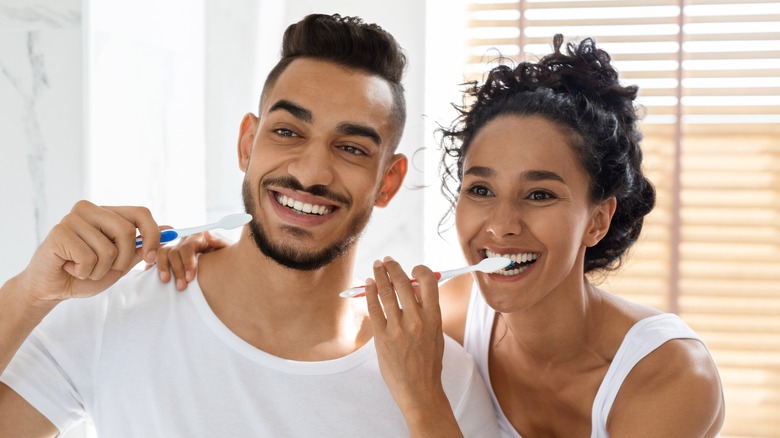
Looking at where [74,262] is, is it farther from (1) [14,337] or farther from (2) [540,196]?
(2) [540,196]

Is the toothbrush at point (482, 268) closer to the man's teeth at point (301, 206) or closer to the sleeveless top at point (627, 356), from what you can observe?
the man's teeth at point (301, 206)

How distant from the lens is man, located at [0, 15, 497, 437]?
1.12 metres

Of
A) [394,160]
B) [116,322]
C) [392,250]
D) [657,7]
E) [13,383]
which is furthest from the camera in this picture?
[657,7]

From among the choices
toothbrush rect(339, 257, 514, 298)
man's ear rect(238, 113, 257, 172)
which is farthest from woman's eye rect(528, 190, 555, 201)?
man's ear rect(238, 113, 257, 172)

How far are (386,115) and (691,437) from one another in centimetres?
64

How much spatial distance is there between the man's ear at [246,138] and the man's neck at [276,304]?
14 centimetres

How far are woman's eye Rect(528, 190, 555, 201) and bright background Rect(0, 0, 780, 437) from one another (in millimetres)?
571

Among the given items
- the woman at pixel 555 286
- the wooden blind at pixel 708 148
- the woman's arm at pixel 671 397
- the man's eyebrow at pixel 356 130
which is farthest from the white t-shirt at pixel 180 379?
the wooden blind at pixel 708 148

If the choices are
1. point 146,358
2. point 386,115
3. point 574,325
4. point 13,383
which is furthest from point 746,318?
point 13,383

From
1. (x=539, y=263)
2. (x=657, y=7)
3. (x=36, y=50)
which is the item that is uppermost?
(x=657, y=7)

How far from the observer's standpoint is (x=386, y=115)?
125 centimetres

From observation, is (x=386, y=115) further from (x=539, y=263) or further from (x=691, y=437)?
(x=691, y=437)

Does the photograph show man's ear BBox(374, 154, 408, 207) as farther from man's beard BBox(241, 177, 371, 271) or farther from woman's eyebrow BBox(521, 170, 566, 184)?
woman's eyebrow BBox(521, 170, 566, 184)

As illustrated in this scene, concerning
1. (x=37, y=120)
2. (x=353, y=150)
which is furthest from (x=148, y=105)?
(x=353, y=150)
